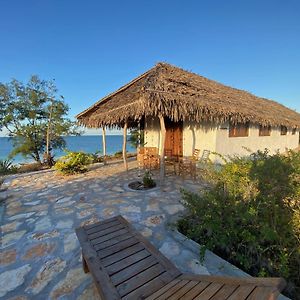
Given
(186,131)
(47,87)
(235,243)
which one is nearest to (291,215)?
(235,243)

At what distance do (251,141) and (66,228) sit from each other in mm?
9887

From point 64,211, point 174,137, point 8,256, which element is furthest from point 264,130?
point 8,256

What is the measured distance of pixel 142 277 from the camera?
1.92 m

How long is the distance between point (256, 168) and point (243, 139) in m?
7.23

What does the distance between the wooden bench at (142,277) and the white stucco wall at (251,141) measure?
6.19 m

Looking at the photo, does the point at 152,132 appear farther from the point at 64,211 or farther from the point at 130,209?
the point at 64,211

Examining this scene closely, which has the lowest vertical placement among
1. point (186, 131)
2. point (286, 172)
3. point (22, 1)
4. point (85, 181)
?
point (85, 181)

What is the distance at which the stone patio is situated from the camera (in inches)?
95.8

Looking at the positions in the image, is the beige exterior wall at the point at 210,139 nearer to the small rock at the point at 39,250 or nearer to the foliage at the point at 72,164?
the foliage at the point at 72,164

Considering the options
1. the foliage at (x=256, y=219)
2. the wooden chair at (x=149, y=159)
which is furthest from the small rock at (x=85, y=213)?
the wooden chair at (x=149, y=159)

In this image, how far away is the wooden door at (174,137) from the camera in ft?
32.3

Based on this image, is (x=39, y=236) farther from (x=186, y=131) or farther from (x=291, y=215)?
(x=186, y=131)

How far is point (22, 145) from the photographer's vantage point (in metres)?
13.7

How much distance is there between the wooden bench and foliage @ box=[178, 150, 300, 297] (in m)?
0.86
